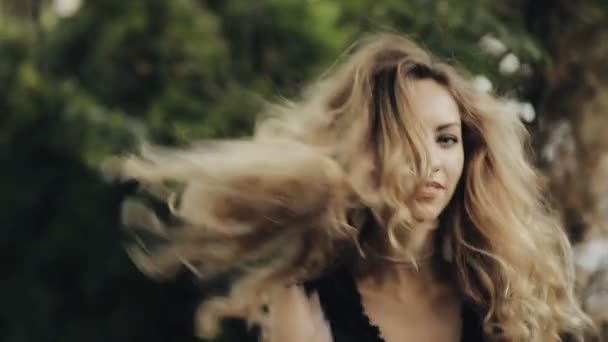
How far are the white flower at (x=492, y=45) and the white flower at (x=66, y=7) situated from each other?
145 inches

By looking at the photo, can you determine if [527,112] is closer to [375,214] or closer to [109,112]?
[375,214]

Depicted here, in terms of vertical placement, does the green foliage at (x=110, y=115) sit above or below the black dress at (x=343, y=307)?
below

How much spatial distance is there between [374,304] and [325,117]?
1.39 feet

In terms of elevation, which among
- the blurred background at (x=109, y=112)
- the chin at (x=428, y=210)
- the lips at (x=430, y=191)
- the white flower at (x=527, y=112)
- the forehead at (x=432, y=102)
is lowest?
the blurred background at (x=109, y=112)

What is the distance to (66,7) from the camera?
24.6ft

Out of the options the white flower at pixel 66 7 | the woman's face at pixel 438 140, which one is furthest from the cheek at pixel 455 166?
the white flower at pixel 66 7

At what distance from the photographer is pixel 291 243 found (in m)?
2.70

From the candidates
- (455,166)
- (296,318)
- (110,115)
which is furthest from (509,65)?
(110,115)

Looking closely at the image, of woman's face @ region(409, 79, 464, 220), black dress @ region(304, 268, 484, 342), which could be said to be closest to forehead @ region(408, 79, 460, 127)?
woman's face @ region(409, 79, 464, 220)

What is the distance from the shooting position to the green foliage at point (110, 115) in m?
5.86

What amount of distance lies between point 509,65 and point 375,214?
1391 mm

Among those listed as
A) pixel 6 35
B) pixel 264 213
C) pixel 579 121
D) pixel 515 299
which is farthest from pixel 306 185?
pixel 6 35

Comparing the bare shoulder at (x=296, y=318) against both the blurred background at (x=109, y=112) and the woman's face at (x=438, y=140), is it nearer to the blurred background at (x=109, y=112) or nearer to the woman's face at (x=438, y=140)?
the woman's face at (x=438, y=140)

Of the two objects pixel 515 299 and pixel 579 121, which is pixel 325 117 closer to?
pixel 515 299
